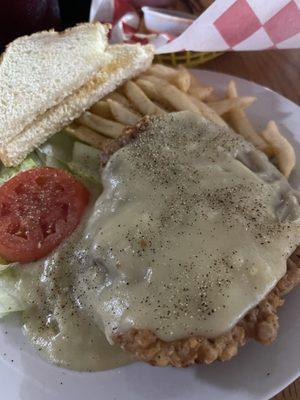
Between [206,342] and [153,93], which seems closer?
[206,342]

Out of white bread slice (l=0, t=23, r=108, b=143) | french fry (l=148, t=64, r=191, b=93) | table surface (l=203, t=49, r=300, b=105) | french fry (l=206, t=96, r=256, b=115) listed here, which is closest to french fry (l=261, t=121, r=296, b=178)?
french fry (l=206, t=96, r=256, b=115)

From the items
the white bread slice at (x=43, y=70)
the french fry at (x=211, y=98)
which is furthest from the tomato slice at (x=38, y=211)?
the french fry at (x=211, y=98)

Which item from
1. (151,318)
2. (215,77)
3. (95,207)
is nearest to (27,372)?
(151,318)

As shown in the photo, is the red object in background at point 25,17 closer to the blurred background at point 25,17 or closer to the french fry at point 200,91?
the blurred background at point 25,17

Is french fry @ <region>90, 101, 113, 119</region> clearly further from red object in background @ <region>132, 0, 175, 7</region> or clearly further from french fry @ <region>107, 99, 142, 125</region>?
red object in background @ <region>132, 0, 175, 7</region>

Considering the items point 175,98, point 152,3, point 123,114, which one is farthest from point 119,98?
point 152,3

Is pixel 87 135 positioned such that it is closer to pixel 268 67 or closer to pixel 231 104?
pixel 231 104
